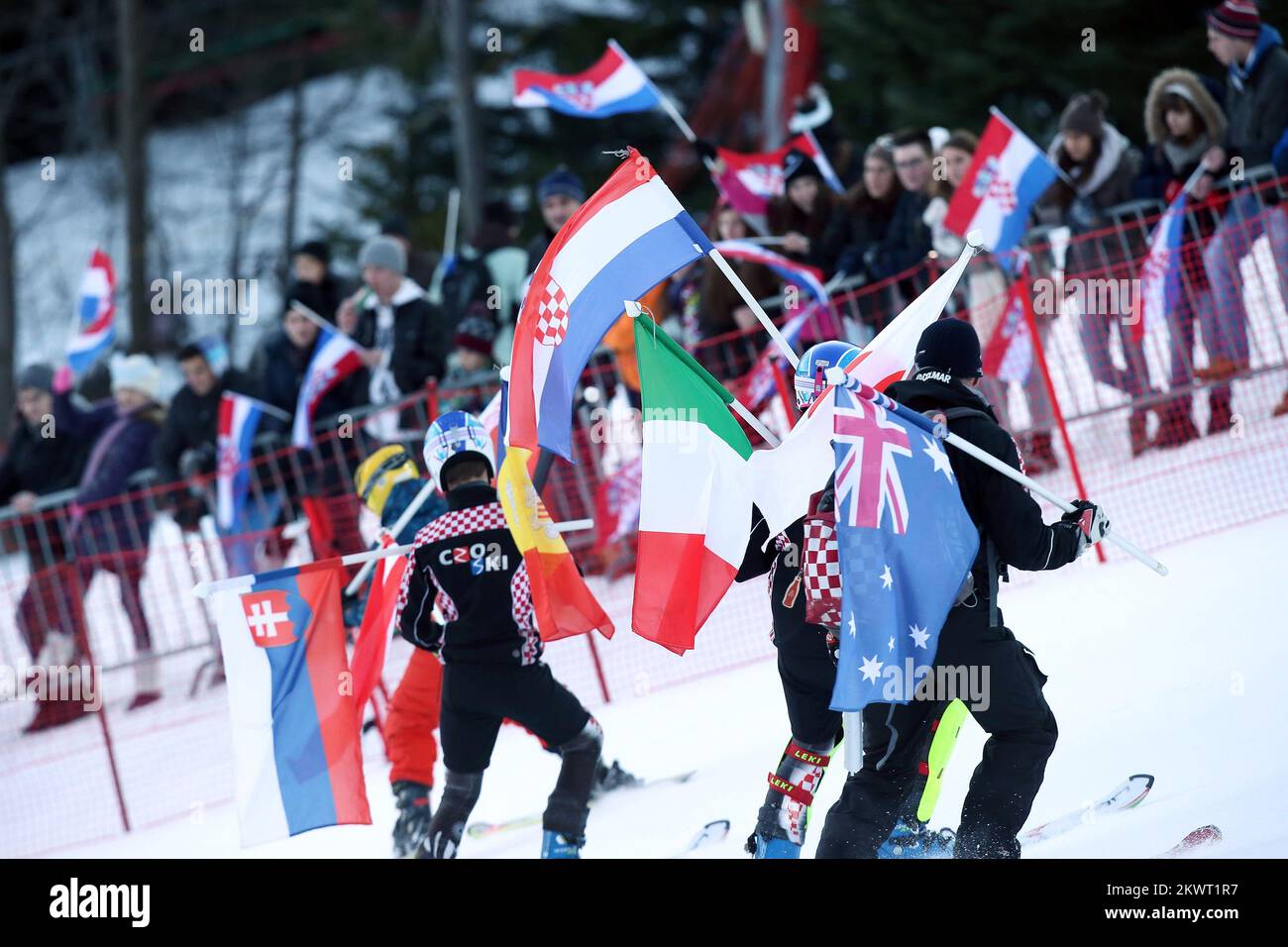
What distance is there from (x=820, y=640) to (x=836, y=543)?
0.42 metres

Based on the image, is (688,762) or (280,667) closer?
(280,667)

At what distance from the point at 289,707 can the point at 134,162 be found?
14.9 m

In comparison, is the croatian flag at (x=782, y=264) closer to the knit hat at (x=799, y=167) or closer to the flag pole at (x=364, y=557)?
the knit hat at (x=799, y=167)

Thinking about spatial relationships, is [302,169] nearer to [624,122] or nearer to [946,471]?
[624,122]

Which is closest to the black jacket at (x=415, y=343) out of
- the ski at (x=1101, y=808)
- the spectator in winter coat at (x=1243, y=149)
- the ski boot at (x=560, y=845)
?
the spectator in winter coat at (x=1243, y=149)

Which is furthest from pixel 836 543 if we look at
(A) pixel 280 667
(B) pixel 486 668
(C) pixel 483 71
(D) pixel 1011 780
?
(C) pixel 483 71

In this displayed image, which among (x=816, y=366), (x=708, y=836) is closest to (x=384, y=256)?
(x=708, y=836)

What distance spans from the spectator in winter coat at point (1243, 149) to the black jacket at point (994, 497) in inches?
193

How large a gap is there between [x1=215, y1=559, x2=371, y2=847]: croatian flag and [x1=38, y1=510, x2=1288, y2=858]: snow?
110 cm

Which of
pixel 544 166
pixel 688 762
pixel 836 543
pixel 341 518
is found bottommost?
pixel 688 762

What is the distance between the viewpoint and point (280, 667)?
738cm

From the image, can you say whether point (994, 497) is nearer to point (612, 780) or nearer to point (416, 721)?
point (416, 721)

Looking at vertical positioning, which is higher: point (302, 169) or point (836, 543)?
point (302, 169)

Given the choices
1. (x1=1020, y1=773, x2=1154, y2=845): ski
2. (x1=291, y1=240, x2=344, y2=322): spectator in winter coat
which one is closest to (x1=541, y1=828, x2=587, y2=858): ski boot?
(x1=1020, y1=773, x2=1154, y2=845): ski
